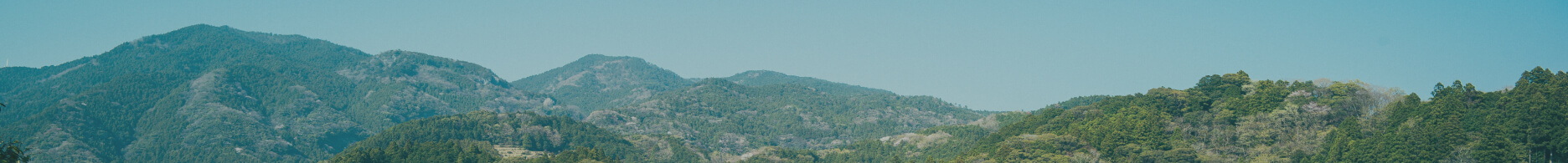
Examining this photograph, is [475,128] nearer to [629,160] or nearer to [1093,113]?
[629,160]

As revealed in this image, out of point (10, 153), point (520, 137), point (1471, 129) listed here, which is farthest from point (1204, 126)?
point (520, 137)

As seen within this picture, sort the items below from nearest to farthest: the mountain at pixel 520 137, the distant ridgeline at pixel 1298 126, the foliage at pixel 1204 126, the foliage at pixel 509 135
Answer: the distant ridgeline at pixel 1298 126 → the foliage at pixel 1204 126 → the mountain at pixel 520 137 → the foliage at pixel 509 135

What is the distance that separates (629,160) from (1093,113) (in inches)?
2539

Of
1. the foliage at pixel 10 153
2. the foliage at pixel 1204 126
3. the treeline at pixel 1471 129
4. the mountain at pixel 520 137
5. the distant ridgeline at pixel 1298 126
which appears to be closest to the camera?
the foliage at pixel 10 153

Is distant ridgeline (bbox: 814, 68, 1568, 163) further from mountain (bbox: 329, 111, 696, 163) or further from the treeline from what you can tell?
mountain (bbox: 329, 111, 696, 163)

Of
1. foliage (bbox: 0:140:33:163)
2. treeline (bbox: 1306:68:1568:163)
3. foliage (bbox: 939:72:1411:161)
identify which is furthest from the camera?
foliage (bbox: 939:72:1411:161)

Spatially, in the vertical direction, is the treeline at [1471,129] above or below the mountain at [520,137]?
above

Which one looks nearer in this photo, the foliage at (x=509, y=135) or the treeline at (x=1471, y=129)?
the treeline at (x=1471, y=129)

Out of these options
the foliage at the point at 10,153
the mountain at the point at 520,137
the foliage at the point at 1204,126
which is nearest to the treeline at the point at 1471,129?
the foliage at the point at 1204,126

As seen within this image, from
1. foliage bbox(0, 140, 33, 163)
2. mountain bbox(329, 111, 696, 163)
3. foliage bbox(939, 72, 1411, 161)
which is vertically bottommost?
mountain bbox(329, 111, 696, 163)

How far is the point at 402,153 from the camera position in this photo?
116812 millimetres

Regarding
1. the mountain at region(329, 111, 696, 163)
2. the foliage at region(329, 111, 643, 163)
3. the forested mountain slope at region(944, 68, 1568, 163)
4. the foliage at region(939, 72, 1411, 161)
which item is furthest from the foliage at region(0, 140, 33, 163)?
the foliage at region(329, 111, 643, 163)

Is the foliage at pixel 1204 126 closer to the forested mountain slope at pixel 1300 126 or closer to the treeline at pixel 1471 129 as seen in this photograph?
the forested mountain slope at pixel 1300 126

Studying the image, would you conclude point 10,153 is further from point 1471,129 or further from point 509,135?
point 509,135
